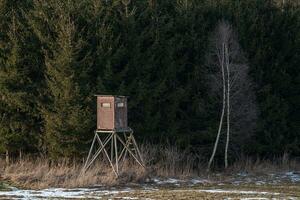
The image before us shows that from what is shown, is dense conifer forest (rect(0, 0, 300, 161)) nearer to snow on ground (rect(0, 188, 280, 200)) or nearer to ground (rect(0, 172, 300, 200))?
ground (rect(0, 172, 300, 200))

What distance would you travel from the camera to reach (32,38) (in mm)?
23141

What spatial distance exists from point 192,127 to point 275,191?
778cm

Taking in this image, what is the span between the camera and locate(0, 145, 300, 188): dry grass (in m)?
19.2

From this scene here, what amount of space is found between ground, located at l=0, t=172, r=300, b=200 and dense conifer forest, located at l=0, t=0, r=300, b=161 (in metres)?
3.38

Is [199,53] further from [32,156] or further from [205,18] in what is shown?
[32,156]

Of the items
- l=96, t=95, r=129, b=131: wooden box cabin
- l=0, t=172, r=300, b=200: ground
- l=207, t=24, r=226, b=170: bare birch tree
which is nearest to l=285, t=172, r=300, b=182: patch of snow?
l=0, t=172, r=300, b=200: ground

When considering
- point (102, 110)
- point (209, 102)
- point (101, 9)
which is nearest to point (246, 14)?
point (209, 102)

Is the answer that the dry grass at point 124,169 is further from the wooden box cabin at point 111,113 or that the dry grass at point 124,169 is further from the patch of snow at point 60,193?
the wooden box cabin at point 111,113

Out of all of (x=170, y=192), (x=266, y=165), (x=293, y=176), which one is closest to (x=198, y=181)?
(x=170, y=192)

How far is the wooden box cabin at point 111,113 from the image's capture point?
67.1 ft

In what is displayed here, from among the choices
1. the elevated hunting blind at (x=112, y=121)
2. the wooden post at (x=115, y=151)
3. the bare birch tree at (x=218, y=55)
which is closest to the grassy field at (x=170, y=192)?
the wooden post at (x=115, y=151)

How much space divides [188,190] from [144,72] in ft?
24.0

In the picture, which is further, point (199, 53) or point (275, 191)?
point (199, 53)

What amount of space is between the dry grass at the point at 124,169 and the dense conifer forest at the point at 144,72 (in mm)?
571
